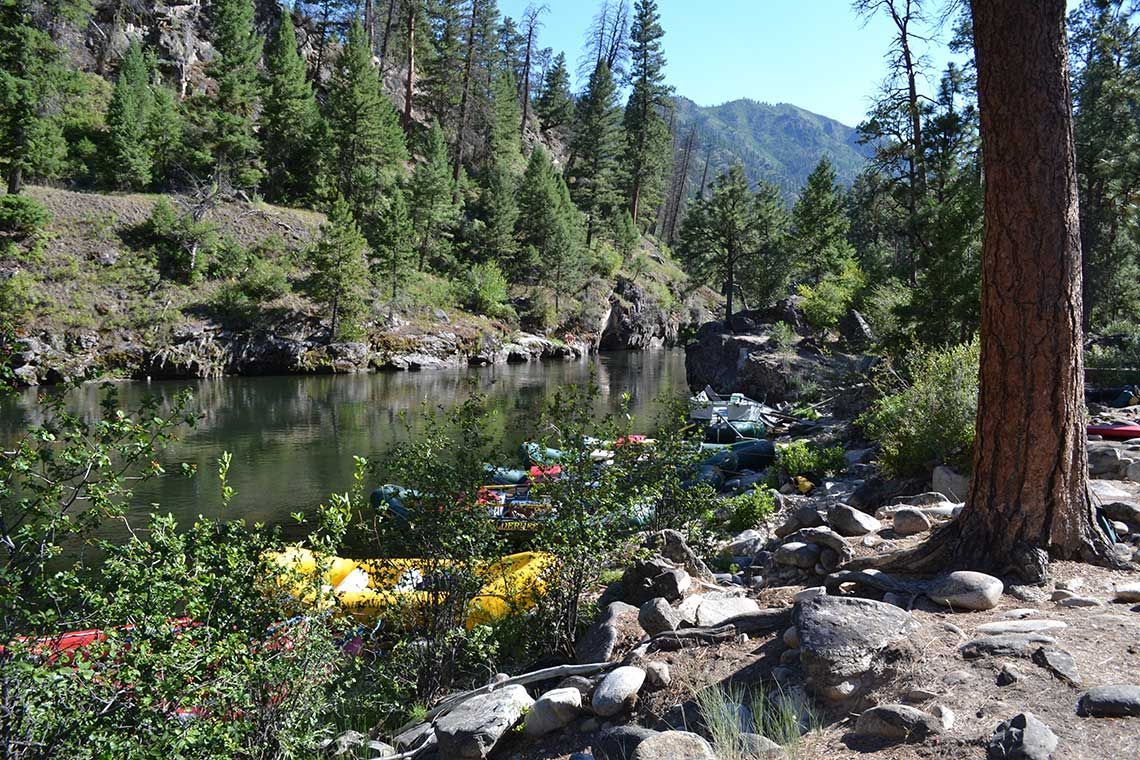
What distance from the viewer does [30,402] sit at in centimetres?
2489

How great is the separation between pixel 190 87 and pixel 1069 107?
59986 millimetres

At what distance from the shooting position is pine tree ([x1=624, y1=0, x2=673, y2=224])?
5741 centimetres

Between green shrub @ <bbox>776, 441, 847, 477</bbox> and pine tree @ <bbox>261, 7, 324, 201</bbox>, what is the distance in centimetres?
4469

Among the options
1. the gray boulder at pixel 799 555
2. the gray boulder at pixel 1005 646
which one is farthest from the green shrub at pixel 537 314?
the gray boulder at pixel 1005 646

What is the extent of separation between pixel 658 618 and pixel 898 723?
1.91 meters

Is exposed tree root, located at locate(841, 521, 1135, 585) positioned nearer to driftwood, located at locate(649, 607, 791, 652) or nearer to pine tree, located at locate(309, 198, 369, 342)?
driftwood, located at locate(649, 607, 791, 652)

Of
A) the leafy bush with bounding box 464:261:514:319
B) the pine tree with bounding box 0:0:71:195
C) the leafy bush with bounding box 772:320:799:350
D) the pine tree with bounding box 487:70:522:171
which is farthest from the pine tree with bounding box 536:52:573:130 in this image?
the leafy bush with bounding box 772:320:799:350

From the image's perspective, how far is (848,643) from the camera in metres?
3.68

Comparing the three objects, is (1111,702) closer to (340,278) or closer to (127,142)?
(340,278)

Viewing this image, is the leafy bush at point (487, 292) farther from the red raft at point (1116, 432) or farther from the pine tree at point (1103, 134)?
the red raft at point (1116, 432)

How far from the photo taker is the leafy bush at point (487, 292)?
1961 inches

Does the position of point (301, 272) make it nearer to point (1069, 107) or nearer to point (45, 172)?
point (45, 172)

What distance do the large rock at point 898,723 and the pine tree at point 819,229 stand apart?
40.0 meters

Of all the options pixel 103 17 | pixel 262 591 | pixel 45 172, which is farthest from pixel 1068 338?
pixel 103 17
